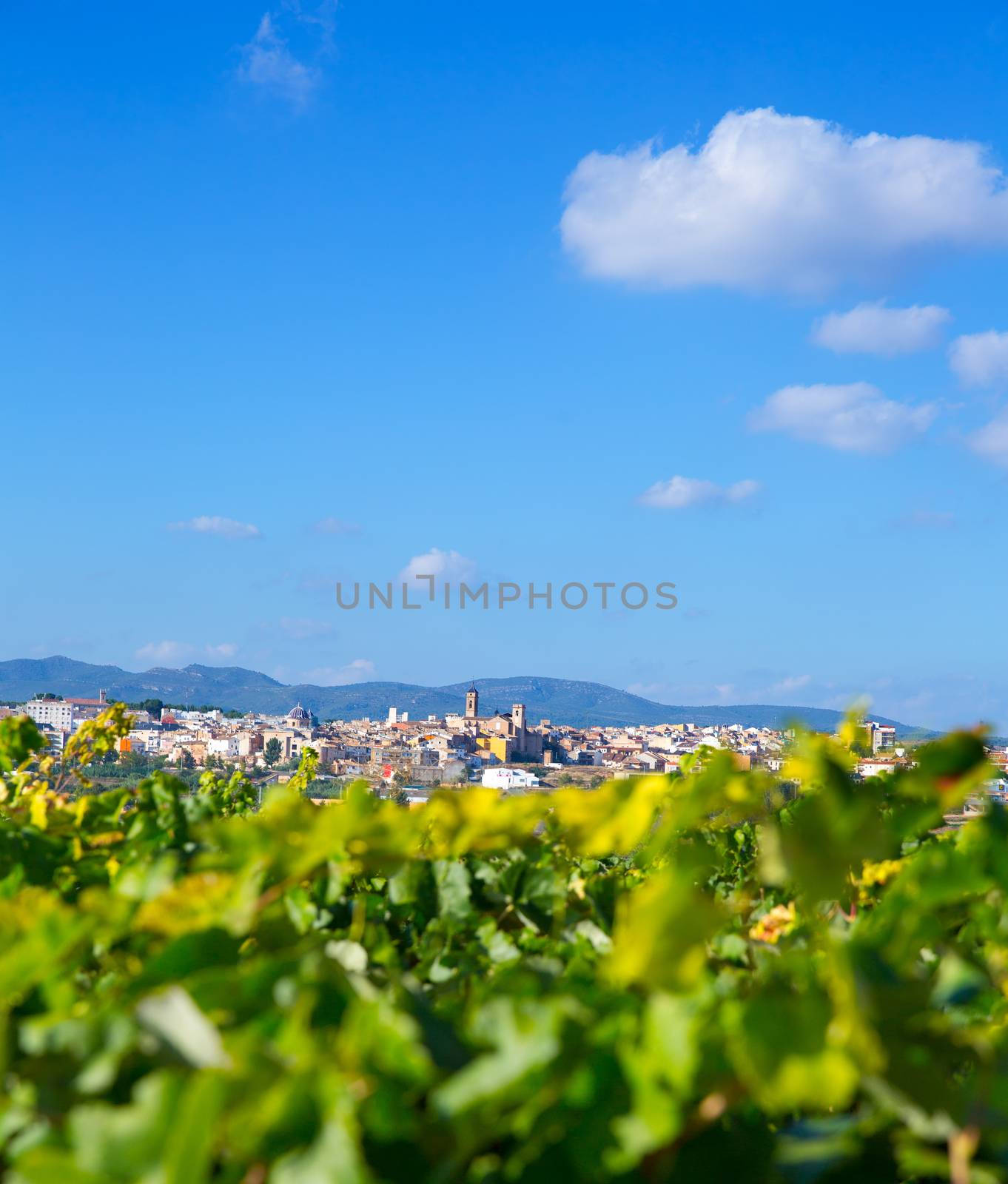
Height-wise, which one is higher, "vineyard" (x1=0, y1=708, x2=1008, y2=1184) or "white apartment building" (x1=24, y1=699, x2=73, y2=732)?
"vineyard" (x1=0, y1=708, x2=1008, y2=1184)

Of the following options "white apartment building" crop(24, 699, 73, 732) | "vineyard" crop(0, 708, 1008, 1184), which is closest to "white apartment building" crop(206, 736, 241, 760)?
"white apartment building" crop(24, 699, 73, 732)

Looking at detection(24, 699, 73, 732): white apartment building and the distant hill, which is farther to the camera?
the distant hill

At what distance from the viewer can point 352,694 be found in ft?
420

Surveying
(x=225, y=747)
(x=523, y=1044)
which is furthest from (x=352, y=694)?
(x=523, y=1044)

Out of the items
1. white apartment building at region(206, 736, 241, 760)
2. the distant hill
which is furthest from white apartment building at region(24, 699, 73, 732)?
the distant hill

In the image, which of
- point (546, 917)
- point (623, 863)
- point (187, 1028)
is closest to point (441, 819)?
point (546, 917)

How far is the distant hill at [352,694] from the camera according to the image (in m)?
104

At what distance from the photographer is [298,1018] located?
59cm

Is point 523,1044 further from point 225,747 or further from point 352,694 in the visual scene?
point 352,694

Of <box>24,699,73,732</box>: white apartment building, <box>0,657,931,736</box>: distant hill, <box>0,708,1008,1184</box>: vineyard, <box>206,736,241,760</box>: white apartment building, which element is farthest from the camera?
<box>0,657,931,736</box>: distant hill

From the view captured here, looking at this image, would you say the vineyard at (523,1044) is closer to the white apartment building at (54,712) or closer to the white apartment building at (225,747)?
the white apartment building at (54,712)

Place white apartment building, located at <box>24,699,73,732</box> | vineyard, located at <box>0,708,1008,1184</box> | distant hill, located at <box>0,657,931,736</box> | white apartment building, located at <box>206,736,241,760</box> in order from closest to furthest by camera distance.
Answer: vineyard, located at <box>0,708,1008,1184</box>, white apartment building, located at <box>24,699,73,732</box>, white apartment building, located at <box>206,736,241,760</box>, distant hill, located at <box>0,657,931,736</box>

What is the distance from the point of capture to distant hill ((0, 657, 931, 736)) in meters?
104

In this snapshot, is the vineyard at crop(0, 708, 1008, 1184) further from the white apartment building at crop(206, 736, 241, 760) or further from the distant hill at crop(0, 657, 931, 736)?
the distant hill at crop(0, 657, 931, 736)
